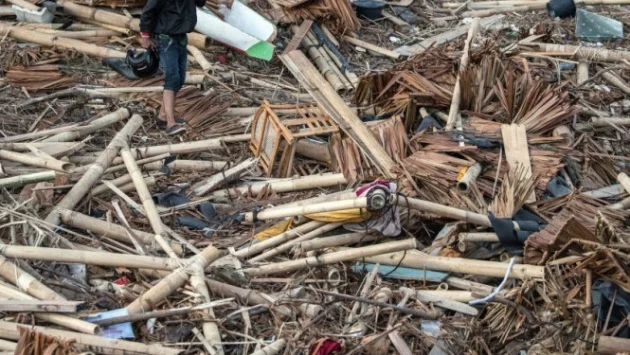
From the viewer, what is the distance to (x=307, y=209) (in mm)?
6387

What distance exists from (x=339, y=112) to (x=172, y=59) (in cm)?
146

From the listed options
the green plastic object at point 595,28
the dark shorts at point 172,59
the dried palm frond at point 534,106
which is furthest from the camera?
the green plastic object at point 595,28

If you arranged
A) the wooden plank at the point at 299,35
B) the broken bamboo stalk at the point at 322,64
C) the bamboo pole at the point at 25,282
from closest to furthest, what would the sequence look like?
the bamboo pole at the point at 25,282 < the broken bamboo stalk at the point at 322,64 < the wooden plank at the point at 299,35

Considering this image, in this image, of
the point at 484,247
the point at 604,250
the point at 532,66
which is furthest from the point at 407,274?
the point at 532,66

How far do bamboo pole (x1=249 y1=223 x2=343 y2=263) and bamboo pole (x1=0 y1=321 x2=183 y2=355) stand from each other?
1144mm

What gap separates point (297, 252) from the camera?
6262 mm

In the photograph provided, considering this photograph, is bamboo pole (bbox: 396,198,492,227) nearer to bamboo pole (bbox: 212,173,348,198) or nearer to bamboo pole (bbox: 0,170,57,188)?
bamboo pole (bbox: 212,173,348,198)

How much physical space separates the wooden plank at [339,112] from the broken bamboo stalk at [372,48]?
179 centimetres

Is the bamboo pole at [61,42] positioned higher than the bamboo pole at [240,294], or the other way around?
the bamboo pole at [61,42]

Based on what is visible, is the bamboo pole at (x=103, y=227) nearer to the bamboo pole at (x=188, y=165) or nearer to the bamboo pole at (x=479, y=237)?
the bamboo pole at (x=188, y=165)

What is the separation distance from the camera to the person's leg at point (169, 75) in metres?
7.91

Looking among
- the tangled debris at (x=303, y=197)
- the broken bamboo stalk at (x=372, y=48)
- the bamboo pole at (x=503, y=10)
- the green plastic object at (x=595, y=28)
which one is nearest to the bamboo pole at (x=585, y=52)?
the tangled debris at (x=303, y=197)

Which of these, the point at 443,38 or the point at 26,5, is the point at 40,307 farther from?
the point at 443,38

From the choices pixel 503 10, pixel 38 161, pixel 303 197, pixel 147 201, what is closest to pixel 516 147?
pixel 303 197
